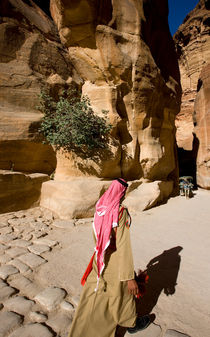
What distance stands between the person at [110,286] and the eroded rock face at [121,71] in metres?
4.20

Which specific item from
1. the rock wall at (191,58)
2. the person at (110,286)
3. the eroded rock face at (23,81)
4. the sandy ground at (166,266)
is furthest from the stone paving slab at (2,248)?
the rock wall at (191,58)

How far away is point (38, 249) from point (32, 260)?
40 centimetres

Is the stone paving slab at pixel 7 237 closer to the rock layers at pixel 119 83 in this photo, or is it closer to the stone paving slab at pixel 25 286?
the stone paving slab at pixel 25 286

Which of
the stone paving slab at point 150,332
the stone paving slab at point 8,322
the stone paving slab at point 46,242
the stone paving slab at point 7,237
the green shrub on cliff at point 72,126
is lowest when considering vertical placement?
the stone paving slab at point 46,242

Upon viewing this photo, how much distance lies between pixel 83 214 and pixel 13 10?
6.95 metres

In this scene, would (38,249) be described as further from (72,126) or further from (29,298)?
(72,126)

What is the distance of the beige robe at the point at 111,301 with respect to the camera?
58.6 inches

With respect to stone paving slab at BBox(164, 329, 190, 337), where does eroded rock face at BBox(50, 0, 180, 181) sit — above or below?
above

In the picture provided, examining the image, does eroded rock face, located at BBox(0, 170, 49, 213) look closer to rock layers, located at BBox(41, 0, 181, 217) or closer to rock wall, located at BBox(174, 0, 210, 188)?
rock layers, located at BBox(41, 0, 181, 217)

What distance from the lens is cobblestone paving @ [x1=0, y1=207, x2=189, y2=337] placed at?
161 centimetres

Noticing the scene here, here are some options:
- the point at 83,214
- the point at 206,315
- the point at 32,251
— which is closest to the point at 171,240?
the point at 206,315

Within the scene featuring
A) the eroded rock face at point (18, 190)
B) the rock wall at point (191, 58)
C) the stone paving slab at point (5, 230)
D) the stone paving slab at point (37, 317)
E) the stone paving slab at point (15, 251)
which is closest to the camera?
the stone paving slab at point (37, 317)

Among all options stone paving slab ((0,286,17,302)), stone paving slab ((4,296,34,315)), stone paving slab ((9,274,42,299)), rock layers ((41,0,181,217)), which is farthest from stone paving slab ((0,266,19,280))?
rock layers ((41,0,181,217))

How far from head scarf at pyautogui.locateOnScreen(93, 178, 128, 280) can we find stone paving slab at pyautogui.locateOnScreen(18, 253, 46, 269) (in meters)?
1.60
